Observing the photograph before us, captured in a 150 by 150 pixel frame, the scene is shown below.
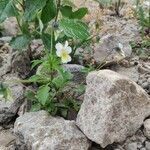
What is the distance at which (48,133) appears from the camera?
2674mm

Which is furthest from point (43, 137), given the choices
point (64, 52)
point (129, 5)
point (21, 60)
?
point (129, 5)

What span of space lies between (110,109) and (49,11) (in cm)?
75

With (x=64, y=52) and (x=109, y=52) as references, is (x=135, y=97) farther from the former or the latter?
(x=109, y=52)

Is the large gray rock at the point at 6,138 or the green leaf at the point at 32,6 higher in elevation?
the green leaf at the point at 32,6

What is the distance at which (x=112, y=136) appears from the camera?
2.62 meters

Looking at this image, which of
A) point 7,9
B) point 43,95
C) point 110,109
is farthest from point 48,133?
point 7,9

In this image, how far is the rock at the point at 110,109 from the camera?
8.55 feet

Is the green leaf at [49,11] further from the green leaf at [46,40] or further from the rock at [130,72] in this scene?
the rock at [130,72]

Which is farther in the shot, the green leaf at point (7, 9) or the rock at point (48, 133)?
the green leaf at point (7, 9)

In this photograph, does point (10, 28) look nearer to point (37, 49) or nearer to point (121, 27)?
point (37, 49)

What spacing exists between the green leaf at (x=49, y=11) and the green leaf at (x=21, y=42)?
240mm

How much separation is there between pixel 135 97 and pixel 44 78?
0.57 metres

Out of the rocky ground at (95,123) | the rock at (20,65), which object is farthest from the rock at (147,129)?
the rock at (20,65)

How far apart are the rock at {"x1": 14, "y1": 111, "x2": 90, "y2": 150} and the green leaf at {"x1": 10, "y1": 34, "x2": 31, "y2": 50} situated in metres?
0.52
